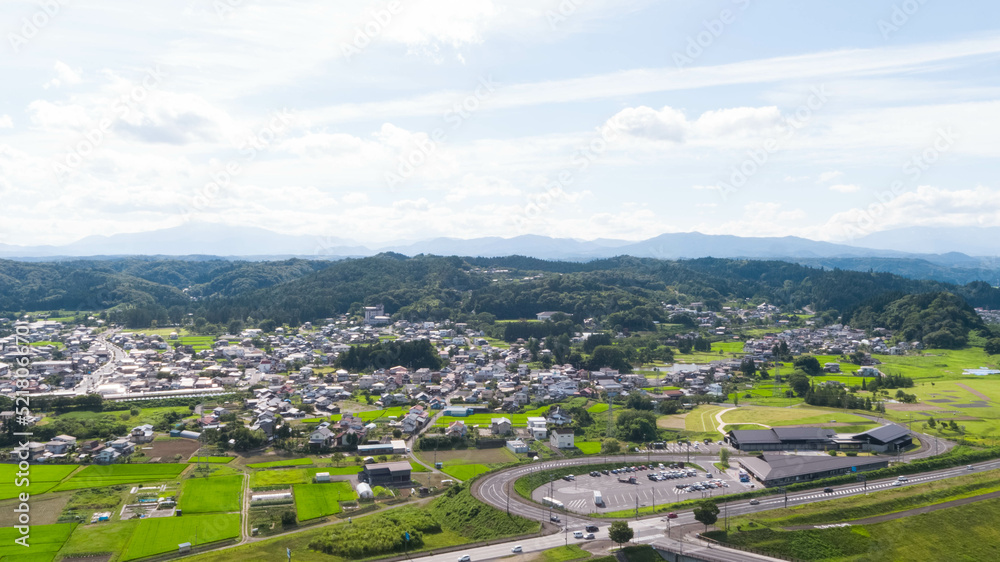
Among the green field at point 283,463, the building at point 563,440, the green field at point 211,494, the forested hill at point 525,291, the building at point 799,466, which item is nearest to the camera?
the green field at point 211,494

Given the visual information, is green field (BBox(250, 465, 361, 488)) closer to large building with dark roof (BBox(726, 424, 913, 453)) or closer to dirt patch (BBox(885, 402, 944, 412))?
large building with dark roof (BBox(726, 424, 913, 453))

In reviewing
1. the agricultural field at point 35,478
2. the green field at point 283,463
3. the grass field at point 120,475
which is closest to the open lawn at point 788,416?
the green field at point 283,463

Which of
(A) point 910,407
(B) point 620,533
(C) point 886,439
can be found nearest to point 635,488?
(B) point 620,533

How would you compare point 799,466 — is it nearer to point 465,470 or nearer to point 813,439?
point 813,439

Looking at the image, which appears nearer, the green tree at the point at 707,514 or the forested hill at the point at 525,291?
the green tree at the point at 707,514

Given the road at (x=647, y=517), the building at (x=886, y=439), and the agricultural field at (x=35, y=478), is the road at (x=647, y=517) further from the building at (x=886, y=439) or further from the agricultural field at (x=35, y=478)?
the agricultural field at (x=35, y=478)

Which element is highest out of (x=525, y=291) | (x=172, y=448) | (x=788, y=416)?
(x=525, y=291)
